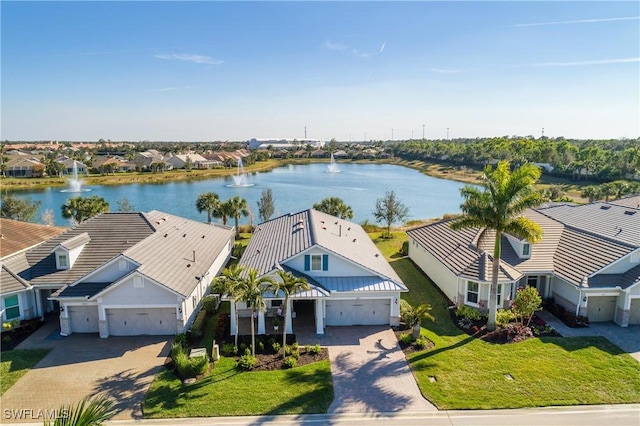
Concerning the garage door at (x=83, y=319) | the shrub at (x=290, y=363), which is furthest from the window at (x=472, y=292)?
the garage door at (x=83, y=319)

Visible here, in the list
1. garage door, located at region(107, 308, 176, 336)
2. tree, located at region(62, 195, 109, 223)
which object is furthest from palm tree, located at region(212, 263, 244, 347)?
tree, located at region(62, 195, 109, 223)

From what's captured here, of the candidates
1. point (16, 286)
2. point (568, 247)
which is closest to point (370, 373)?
point (568, 247)

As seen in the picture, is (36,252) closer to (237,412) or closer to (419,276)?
(237,412)

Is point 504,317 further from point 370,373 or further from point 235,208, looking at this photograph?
point 235,208

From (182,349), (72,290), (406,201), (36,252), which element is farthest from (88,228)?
(406,201)

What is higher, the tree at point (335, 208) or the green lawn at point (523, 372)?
the tree at point (335, 208)

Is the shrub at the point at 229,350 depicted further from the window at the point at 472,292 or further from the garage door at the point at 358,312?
the window at the point at 472,292

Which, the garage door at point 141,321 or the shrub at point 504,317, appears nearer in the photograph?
the garage door at point 141,321
